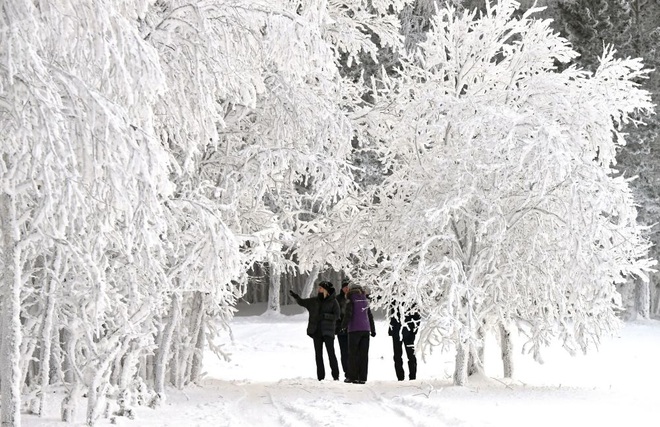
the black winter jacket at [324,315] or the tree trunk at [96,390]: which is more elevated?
the black winter jacket at [324,315]

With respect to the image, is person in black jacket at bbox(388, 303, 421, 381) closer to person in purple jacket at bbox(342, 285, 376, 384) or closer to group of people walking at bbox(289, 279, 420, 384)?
group of people walking at bbox(289, 279, 420, 384)

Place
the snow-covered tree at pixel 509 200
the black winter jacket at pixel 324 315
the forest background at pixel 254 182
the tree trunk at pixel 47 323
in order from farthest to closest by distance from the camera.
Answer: the black winter jacket at pixel 324 315
the snow-covered tree at pixel 509 200
the tree trunk at pixel 47 323
the forest background at pixel 254 182

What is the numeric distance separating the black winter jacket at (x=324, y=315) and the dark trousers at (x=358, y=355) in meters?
0.35

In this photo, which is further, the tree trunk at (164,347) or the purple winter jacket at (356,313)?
the purple winter jacket at (356,313)

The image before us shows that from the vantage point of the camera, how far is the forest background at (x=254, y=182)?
6219 mm

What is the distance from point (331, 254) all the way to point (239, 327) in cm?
1190

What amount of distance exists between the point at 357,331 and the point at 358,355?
442 millimetres

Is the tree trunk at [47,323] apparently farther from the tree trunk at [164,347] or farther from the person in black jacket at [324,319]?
the person in black jacket at [324,319]

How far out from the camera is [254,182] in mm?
11539

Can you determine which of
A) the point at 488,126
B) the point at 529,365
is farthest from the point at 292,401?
the point at 529,365

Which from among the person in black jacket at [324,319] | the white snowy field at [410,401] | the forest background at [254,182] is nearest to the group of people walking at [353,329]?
the person in black jacket at [324,319]

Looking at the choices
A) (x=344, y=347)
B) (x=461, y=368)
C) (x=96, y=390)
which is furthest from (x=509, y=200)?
A: (x=96, y=390)

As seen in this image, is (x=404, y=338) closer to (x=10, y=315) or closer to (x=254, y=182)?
(x=254, y=182)

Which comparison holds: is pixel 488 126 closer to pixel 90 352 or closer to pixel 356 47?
pixel 356 47
